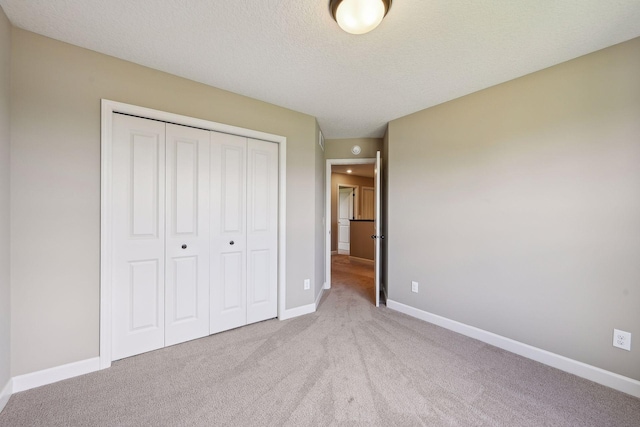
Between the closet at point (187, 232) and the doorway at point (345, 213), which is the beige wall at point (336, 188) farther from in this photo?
the closet at point (187, 232)

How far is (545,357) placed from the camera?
1911 mm

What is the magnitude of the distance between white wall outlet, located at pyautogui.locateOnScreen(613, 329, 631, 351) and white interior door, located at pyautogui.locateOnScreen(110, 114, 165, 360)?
347cm

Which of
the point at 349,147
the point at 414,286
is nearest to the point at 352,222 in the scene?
the point at 349,147

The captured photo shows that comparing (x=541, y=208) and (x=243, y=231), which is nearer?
(x=541, y=208)

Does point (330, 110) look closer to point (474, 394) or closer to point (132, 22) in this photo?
point (132, 22)

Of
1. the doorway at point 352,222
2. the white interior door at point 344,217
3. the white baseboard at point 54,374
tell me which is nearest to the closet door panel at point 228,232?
the white baseboard at point 54,374

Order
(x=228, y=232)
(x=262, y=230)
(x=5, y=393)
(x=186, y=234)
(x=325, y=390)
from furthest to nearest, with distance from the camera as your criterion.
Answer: (x=262, y=230)
(x=228, y=232)
(x=186, y=234)
(x=325, y=390)
(x=5, y=393)

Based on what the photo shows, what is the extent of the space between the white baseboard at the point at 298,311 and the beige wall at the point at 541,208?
127 centimetres

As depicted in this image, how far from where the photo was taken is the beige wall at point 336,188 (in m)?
6.80

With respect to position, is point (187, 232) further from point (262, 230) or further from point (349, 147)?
point (349, 147)

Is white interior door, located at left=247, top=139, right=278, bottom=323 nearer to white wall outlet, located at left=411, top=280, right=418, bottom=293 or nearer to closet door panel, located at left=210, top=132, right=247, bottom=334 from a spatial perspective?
closet door panel, located at left=210, top=132, right=247, bottom=334

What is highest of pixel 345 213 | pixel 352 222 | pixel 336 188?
pixel 336 188

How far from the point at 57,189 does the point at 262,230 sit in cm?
158

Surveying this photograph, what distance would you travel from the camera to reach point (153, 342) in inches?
79.4
